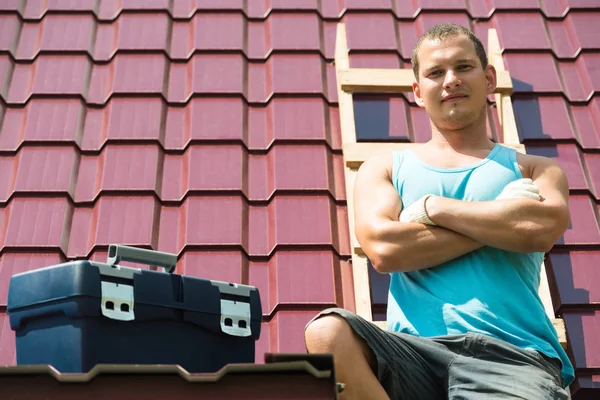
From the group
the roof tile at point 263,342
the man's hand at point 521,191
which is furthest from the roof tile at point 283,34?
the man's hand at point 521,191

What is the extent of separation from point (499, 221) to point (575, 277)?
157cm

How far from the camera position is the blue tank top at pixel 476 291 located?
2598 mm

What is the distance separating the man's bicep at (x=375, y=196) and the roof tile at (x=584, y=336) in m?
1.33

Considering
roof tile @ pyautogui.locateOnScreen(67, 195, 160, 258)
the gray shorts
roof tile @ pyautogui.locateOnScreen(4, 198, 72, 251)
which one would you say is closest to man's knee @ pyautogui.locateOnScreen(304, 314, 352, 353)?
the gray shorts

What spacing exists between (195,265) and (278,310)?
43 centimetres

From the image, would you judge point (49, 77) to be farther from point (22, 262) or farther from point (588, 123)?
point (588, 123)

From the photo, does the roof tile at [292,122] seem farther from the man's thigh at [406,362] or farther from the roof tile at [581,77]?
the man's thigh at [406,362]

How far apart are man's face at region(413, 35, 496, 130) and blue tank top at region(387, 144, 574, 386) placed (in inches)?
7.9

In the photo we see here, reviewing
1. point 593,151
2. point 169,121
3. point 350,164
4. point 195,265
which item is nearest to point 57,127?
point 169,121

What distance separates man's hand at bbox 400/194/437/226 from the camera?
2.68m

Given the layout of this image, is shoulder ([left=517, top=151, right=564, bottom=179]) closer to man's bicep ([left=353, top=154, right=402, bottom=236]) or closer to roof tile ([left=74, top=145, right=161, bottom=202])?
man's bicep ([left=353, top=154, right=402, bottom=236])

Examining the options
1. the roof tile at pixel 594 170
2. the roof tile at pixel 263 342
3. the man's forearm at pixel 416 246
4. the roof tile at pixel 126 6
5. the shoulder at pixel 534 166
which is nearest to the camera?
the man's forearm at pixel 416 246

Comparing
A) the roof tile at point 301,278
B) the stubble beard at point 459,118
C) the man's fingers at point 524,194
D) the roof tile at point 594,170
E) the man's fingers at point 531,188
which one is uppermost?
the roof tile at point 594,170

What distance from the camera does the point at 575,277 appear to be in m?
4.03
